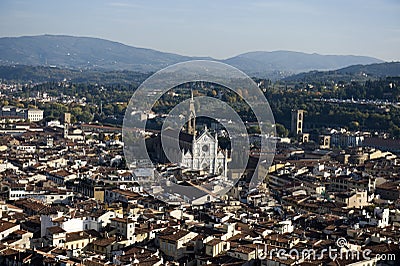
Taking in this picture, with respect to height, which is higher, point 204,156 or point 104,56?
point 104,56

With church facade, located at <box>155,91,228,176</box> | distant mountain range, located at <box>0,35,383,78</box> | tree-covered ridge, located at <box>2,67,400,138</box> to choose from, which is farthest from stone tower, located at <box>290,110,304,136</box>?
distant mountain range, located at <box>0,35,383,78</box>

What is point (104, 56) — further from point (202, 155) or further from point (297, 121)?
point (202, 155)

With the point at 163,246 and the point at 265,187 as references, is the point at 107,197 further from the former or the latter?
the point at 163,246

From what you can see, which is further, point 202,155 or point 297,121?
point 297,121

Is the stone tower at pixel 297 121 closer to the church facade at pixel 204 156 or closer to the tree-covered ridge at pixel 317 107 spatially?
the tree-covered ridge at pixel 317 107

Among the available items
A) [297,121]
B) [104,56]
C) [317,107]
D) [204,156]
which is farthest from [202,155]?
[104,56]

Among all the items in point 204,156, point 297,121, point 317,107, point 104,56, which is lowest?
point 204,156

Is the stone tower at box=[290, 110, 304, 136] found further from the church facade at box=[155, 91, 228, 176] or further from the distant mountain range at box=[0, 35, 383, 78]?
the distant mountain range at box=[0, 35, 383, 78]

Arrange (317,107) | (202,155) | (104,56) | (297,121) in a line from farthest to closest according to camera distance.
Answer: (104,56)
(317,107)
(297,121)
(202,155)

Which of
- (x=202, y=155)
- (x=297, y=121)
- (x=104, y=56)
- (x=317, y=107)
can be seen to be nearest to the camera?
(x=202, y=155)
